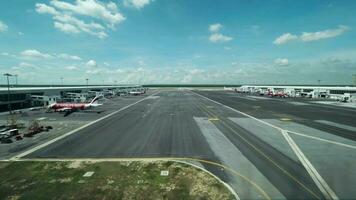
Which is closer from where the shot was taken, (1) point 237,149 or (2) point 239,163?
(2) point 239,163

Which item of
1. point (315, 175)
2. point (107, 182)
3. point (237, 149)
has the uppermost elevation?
point (237, 149)

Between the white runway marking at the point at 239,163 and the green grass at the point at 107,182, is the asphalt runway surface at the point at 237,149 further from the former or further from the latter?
the green grass at the point at 107,182

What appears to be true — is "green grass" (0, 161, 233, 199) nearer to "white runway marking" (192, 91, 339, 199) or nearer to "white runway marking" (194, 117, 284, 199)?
"white runway marking" (194, 117, 284, 199)

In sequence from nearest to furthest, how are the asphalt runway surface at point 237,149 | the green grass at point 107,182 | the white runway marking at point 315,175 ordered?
1. the white runway marking at point 315,175
2. the green grass at point 107,182
3. the asphalt runway surface at point 237,149

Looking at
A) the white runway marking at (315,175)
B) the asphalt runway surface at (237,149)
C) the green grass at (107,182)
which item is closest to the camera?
the white runway marking at (315,175)

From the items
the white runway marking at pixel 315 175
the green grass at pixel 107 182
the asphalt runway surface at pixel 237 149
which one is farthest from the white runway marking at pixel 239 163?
the white runway marking at pixel 315 175

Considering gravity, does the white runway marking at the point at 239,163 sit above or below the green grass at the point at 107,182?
above

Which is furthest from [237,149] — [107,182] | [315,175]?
[107,182]

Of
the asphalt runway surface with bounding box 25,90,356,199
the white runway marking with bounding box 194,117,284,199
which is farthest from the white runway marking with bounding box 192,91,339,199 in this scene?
the white runway marking with bounding box 194,117,284,199

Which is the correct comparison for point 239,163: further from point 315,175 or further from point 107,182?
point 107,182
